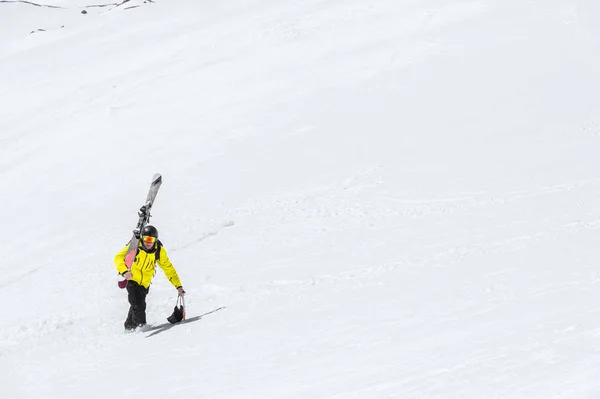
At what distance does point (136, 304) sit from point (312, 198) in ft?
24.9

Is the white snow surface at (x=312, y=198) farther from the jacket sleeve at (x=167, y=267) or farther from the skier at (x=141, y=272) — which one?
the jacket sleeve at (x=167, y=267)

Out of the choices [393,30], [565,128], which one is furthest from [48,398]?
[393,30]

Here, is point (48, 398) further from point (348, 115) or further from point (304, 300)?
point (348, 115)

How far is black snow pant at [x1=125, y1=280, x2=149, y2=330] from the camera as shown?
988 centimetres

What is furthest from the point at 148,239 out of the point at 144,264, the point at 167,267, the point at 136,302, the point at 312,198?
the point at 312,198

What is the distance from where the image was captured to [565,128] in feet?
65.3

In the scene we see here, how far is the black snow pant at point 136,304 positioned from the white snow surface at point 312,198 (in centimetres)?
39

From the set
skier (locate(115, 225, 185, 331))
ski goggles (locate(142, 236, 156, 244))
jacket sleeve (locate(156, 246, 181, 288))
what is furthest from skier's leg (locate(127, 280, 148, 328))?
ski goggles (locate(142, 236, 156, 244))

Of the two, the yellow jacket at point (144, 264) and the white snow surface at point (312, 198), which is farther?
the yellow jacket at point (144, 264)

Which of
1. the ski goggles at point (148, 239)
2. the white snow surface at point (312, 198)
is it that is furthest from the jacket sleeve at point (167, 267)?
the white snow surface at point (312, 198)

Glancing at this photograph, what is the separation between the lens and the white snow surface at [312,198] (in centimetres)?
676

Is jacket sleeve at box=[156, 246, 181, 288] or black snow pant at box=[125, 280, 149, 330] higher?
jacket sleeve at box=[156, 246, 181, 288]

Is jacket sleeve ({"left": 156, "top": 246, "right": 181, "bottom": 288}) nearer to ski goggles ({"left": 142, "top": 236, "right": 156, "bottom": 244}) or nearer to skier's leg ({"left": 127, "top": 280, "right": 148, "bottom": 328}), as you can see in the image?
ski goggles ({"left": 142, "top": 236, "right": 156, "bottom": 244})

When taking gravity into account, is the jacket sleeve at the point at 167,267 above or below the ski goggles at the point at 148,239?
below
